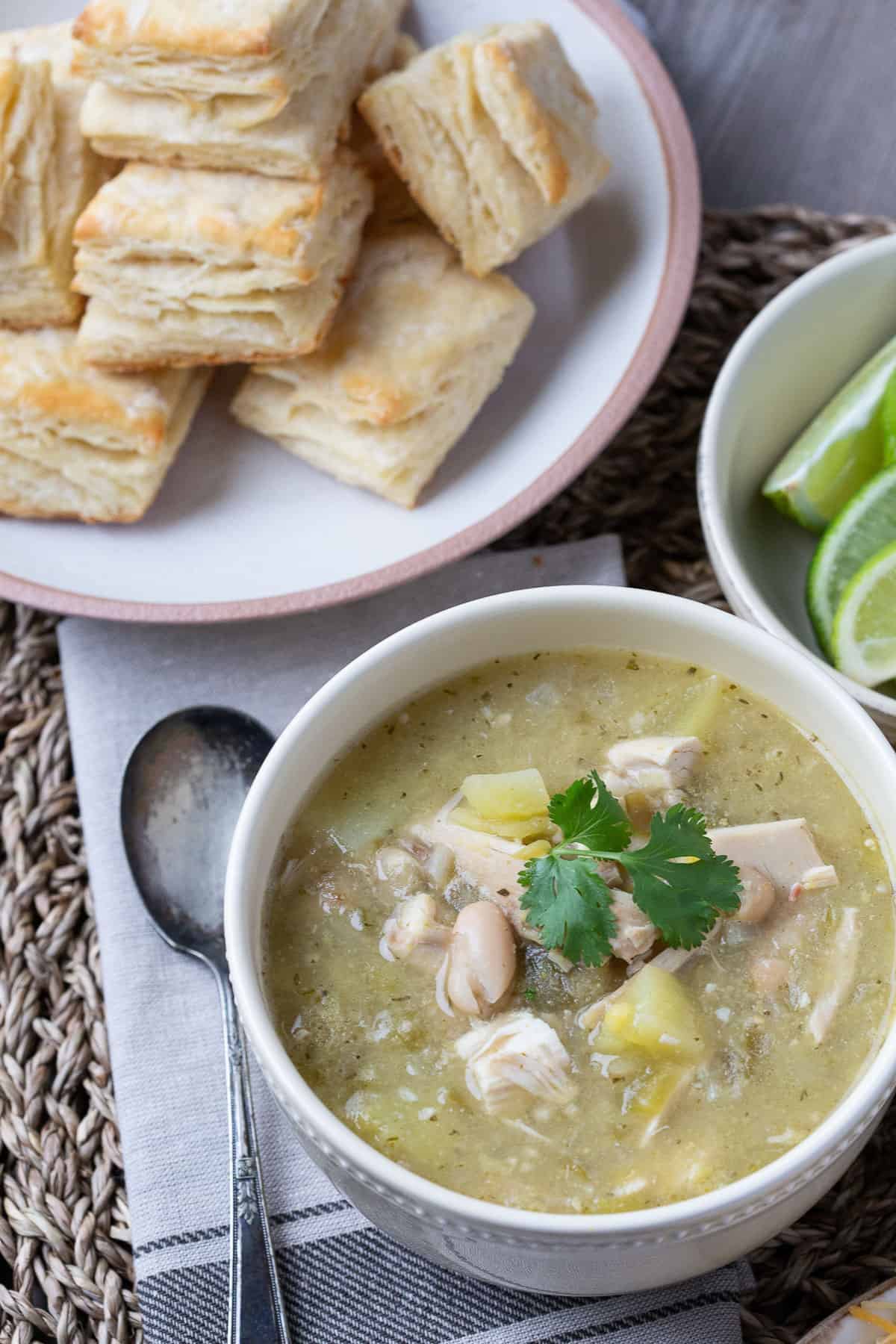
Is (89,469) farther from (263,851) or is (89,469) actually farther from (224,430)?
(263,851)

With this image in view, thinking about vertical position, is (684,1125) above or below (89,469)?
above

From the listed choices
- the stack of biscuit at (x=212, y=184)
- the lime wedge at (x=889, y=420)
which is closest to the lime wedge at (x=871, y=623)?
the lime wedge at (x=889, y=420)

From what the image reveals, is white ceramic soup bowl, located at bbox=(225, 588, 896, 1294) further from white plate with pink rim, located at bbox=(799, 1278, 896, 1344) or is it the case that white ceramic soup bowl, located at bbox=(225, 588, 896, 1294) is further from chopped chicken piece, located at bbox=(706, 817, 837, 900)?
white plate with pink rim, located at bbox=(799, 1278, 896, 1344)

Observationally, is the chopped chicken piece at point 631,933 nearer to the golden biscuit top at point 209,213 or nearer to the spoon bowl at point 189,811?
the spoon bowl at point 189,811

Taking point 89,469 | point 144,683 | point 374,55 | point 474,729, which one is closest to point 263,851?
point 474,729

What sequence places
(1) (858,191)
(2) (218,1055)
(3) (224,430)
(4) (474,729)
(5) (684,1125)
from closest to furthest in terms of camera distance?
(5) (684,1125)
(4) (474,729)
(2) (218,1055)
(3) (224,430)
(1) (858,191)

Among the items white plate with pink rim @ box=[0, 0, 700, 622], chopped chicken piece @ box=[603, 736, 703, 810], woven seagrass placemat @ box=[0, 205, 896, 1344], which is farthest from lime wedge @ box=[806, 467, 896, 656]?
chopped chicken piece @ box=[603, 736, 703, 810]

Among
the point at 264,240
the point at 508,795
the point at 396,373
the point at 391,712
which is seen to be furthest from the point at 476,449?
the point at 508,795
